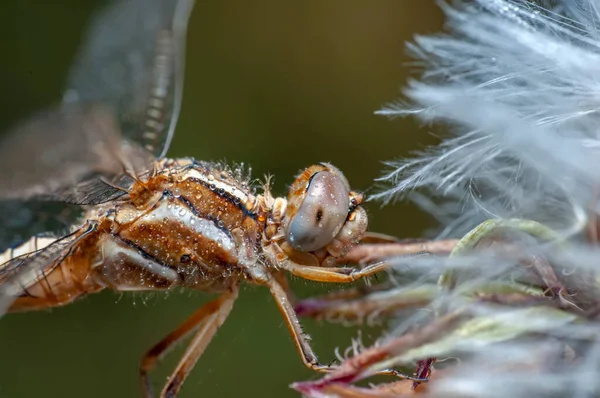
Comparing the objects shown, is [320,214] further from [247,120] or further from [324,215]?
[247,120]

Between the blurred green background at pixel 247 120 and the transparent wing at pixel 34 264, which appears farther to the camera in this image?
the blurred green background at pixel 247 120

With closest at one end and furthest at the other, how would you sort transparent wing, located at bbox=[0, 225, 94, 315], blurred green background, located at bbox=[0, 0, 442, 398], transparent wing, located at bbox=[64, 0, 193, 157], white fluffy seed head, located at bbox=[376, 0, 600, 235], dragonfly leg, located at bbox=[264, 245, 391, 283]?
white fluffy seed head, located at bbox=[376, 0, 600, 235]
dragonfly leg, located at bbox=[264, 245, 391, 283]
transparent wing, located at bbox=[0, 225, 94, 315]
transparent wing, located at bbox=[64, 0, 193, 157]
blurred green background, located at bbox=[0, 0, 442, 398]

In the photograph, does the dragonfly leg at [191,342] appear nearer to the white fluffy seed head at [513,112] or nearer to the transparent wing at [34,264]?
the transparent wing at [34,264]

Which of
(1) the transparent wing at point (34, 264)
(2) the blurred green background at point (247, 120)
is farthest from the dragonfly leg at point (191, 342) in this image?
(2) the blurred green background at point (247, 120)

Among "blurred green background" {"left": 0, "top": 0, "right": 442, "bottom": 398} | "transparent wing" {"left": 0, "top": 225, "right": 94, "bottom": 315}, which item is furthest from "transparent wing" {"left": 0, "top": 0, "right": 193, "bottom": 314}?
"blurred green background" {"left": 0, "top": 0, "right": 442, "bottom": 398}

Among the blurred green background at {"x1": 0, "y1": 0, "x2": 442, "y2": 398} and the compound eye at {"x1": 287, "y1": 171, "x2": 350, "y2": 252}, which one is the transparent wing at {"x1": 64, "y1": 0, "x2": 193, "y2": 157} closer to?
the compound eye at {"x1": 287, "y1": 171, "x2": 350, "y2": 252}

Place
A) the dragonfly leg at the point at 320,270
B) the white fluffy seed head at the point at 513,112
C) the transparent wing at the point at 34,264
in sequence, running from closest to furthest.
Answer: the white fluffy seed head at the point at 513,112 < the dragonfly leg at the point at 320,270 < the transparent wing at the point at 34,264
